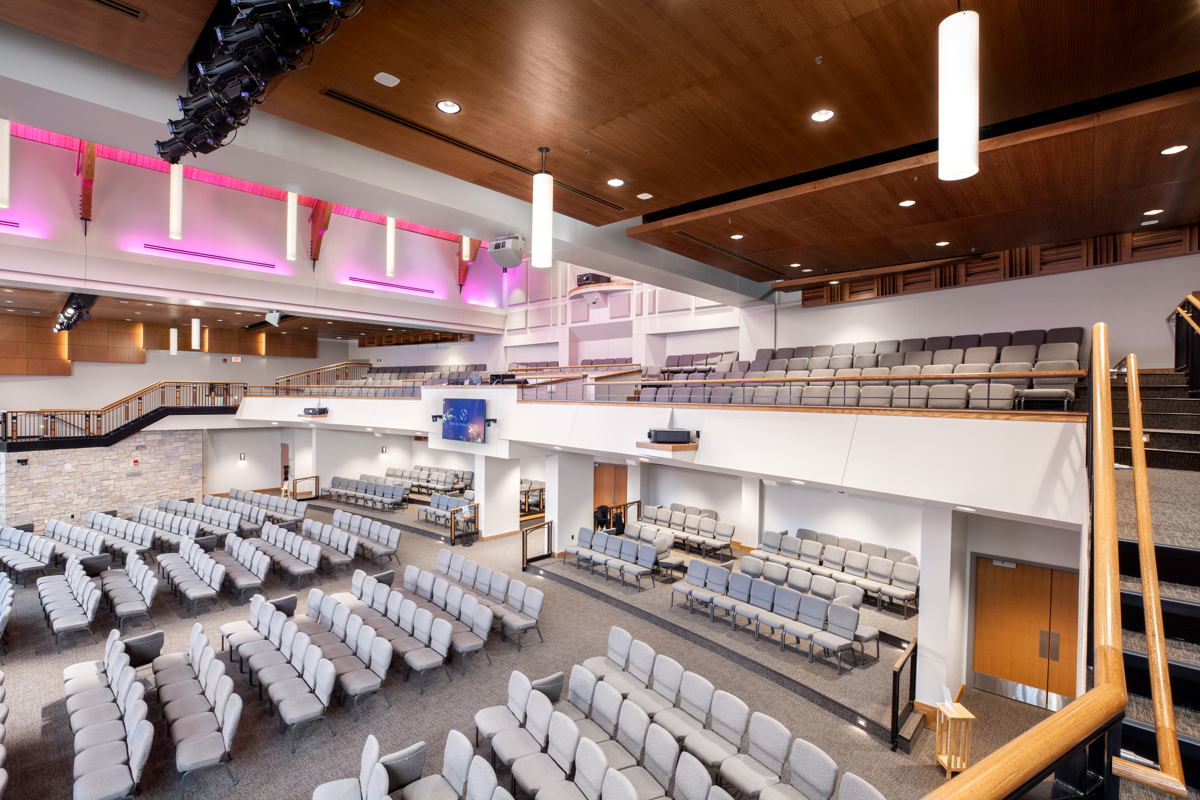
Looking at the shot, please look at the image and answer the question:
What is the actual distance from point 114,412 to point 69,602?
982cm

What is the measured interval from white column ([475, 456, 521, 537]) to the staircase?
37.7 feet

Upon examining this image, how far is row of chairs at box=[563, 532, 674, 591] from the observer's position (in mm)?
10359

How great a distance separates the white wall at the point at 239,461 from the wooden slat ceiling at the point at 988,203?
17.6m

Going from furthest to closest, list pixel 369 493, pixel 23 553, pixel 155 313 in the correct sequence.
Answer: pixel 369 493 < pixel 155 313 < pixel 23 553

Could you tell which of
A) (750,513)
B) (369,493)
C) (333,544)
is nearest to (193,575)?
(333,544)

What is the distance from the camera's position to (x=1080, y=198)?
21.3ft

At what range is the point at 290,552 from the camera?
11344 mm

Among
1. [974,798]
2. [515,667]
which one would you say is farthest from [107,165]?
[974,798]

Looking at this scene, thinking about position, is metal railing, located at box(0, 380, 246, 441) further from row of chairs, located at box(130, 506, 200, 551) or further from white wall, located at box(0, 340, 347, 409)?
row of chairs, located at box(130, 506, 200, 551)

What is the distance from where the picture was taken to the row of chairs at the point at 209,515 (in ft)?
42.9

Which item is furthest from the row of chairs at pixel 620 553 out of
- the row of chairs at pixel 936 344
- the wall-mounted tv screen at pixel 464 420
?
the row of chairs at pixel 936 344

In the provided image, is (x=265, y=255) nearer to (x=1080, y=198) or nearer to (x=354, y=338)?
(x=354, y=338)

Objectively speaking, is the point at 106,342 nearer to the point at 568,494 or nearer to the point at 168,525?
the point at 168,525

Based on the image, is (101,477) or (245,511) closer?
(245,511)
